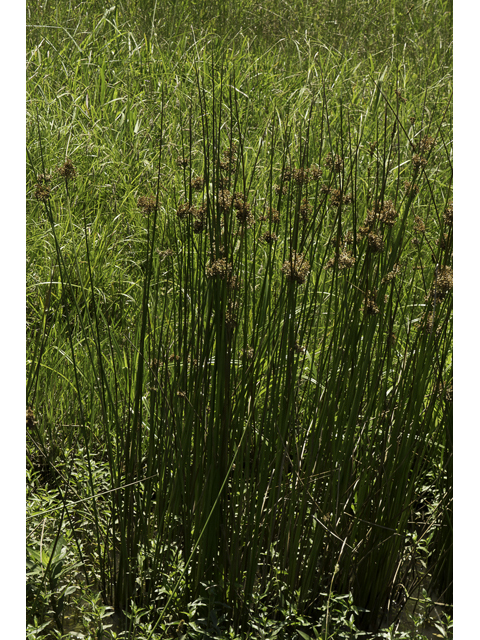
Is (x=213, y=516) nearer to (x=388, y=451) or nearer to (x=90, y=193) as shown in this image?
(x=388, y=451)

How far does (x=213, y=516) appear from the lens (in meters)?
1.51

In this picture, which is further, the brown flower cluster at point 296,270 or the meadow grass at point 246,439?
the meadow grass at point 246,439

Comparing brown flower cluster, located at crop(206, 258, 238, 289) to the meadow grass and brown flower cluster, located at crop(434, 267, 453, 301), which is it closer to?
the meadow grass

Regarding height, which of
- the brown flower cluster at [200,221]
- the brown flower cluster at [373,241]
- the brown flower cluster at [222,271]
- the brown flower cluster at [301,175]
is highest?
the brown flower cluster at [301,175]

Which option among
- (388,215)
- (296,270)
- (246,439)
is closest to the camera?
(296,270)

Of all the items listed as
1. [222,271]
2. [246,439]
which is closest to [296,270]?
[222,271]

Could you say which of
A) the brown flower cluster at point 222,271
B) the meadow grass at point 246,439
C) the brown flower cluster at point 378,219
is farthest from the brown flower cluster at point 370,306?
the brown flower cluster at point 222,271

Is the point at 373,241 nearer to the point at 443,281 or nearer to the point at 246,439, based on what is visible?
the point at 443,281

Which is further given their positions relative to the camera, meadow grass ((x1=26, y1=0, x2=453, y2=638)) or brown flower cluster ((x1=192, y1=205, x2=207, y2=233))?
meadow grass ((x1=26, y1=0, x2=453, y2=638))

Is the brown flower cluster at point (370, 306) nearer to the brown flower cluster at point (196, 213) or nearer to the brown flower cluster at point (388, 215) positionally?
the brown flower cluster at point (388, 215)

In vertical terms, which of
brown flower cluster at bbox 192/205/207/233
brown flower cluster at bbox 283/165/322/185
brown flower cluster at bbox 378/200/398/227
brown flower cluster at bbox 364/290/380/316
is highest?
brown flower cluster at bbox 283/165/322/185

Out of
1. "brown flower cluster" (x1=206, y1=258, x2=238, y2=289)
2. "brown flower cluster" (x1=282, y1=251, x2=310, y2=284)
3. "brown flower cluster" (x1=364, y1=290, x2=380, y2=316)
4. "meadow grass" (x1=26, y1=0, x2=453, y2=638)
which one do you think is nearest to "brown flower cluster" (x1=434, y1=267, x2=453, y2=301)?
"meadow grass" (x1=26, y1=0, x2=453, y2=638)

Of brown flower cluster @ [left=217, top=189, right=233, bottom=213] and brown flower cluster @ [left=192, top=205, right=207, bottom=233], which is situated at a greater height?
brown flower cluster @ [left=217, top=189, right=233, bottom=213]

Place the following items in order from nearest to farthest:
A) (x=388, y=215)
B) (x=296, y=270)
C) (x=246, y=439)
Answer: (x=296, y=270)
(x=388, y=215)
(x=246, y=439)
